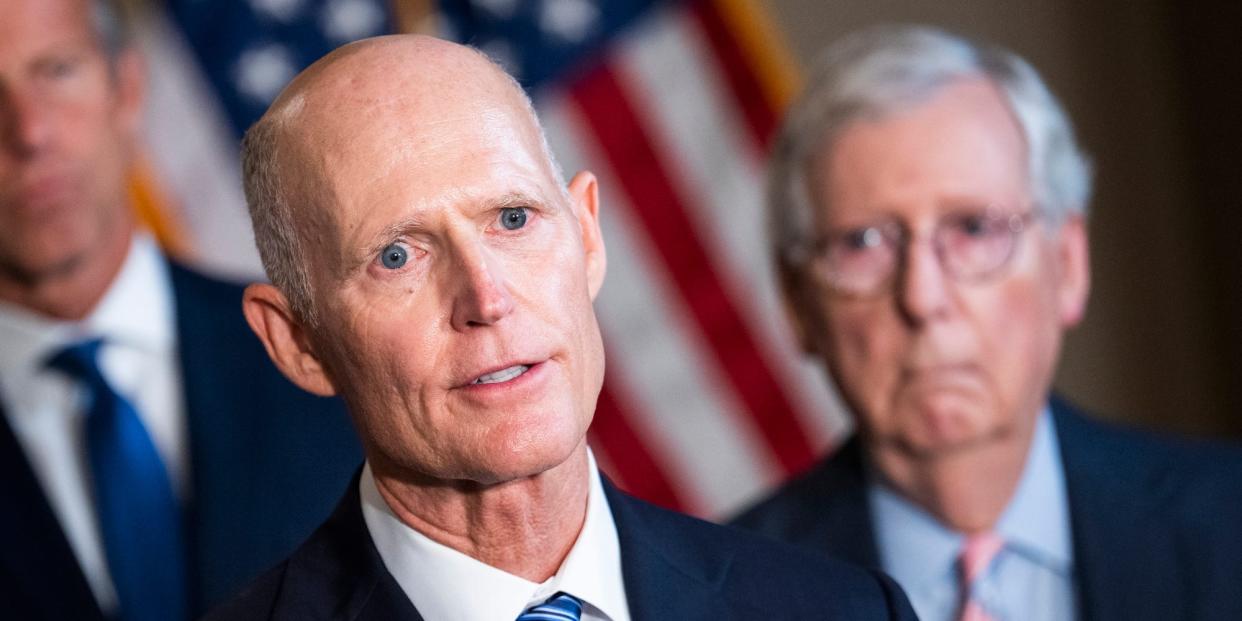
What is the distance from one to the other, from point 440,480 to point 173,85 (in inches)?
74.6

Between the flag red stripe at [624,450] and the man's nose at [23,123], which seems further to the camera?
the flag red stripe at [624,450]

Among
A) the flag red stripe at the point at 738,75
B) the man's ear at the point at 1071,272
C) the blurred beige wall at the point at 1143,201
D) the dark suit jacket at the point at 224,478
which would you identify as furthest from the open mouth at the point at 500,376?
the blurred beige wall at the point at 1143,201

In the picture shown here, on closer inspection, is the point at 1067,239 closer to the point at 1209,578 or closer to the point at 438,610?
the point at 1209,578

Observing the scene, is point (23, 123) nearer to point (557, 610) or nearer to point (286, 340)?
point (286, 340)

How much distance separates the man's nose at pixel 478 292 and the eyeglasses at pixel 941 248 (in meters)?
0.76

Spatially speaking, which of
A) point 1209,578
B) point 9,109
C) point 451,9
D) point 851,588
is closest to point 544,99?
point 451,9

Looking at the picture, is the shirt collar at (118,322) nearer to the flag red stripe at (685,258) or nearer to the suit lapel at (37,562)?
the suit lapel at (37,562)

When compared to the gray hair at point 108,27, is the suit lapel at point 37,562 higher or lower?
lower

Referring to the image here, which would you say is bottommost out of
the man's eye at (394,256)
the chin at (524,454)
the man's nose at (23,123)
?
the chin at (524,454)

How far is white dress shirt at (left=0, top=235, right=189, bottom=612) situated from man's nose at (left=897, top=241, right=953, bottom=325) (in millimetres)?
777

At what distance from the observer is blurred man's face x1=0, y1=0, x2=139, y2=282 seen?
1.89m

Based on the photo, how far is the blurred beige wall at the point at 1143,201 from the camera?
3.49 metres

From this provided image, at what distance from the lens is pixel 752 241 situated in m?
3.24

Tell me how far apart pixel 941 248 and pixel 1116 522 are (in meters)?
0.34
